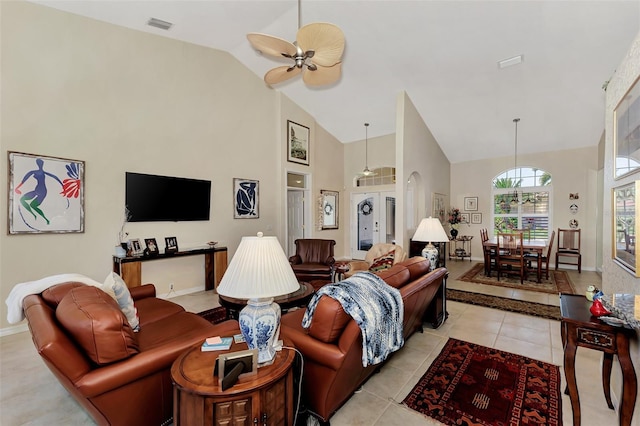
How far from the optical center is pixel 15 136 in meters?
3.19

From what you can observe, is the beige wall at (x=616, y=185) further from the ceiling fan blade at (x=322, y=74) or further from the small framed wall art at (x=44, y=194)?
the small framed wall art at (x=44, y=194)

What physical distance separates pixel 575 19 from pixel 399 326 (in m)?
4.13

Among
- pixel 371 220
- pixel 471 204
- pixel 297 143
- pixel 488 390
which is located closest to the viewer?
pixel 488 390

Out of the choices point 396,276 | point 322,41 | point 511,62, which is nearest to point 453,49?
point 511,62

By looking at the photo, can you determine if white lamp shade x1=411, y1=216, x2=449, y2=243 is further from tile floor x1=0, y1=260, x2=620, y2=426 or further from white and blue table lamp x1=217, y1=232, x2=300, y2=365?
white and blue table lamp x1=217, y1=232, x2=300, y2=365

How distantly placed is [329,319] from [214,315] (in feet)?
8.59

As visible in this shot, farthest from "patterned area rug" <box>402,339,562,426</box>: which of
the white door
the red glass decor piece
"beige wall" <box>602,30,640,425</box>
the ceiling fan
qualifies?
the white door

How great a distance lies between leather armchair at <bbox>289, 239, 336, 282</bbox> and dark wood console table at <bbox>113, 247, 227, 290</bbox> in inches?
48.5

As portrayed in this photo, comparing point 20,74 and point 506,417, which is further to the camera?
point 20,74

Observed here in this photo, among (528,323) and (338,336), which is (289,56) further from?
(528,323)

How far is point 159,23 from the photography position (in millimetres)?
3898

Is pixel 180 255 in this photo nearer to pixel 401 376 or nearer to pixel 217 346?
pixel 217 346

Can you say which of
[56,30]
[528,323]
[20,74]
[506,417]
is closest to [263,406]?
[506,417]

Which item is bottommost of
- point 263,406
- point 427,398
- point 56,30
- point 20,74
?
point 427,398
